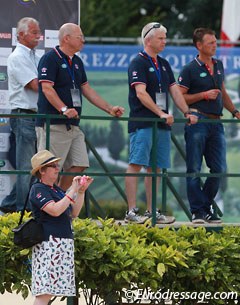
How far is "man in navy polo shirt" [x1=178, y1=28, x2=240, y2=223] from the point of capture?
13102 millimetres

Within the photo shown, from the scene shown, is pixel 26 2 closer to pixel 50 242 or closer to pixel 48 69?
pixel 48 69

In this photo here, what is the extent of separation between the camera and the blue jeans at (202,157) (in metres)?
13.1

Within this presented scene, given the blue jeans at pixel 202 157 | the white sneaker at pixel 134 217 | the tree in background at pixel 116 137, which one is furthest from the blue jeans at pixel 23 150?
the tree in background at pixel 116 137

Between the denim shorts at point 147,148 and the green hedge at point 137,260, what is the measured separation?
2.22 feet

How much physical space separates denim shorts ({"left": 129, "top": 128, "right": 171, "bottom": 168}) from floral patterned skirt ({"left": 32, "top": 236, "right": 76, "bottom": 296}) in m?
2.02

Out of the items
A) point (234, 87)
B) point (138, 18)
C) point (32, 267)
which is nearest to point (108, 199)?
point (234, 87)

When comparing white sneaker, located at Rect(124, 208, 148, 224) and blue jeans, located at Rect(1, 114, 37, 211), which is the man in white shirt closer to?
blue jeans, located at Rect(1, 114, 37, 211)

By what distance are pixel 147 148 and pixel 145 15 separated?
2367 centimetres

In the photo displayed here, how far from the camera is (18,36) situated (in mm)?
13328

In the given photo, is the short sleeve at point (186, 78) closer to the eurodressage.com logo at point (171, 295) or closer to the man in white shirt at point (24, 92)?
the man in white shirt at point (24, 92)

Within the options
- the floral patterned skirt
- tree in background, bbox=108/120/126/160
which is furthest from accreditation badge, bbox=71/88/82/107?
tree in background, bbox=108/120/126/160

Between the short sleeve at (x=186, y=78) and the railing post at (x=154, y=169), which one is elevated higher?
the short sleeve at (x=186, y=78)

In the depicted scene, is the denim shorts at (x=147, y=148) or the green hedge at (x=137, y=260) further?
the denim shorts at (x=147, y=148)

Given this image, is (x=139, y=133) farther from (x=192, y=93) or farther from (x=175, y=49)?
(x=175, y=49)
